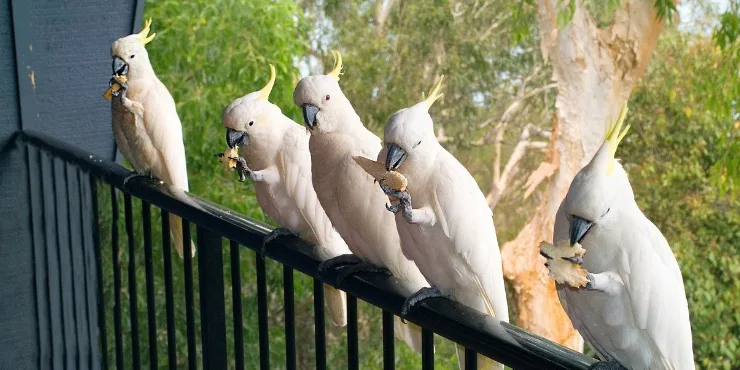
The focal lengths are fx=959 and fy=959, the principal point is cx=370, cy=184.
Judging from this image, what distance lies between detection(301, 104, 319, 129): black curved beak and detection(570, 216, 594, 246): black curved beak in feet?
1.47

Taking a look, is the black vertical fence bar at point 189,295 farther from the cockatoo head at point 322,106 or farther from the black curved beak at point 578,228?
the black curved beak at point 578,228

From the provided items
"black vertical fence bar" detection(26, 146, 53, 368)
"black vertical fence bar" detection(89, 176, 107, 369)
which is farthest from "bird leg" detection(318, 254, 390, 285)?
"black vertical fence bar" detection(26, 146, 53, 368)

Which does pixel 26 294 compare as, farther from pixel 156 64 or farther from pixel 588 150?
pixel 588 150

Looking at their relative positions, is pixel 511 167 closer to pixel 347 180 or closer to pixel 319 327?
pixel 347 180

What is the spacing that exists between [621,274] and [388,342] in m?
0.23

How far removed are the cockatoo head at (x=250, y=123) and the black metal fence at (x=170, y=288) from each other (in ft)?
0.46

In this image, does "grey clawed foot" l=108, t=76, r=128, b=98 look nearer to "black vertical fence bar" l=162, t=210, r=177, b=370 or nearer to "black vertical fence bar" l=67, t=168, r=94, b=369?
"black vertical fence bar" l=67, t=168, r=94, b=369

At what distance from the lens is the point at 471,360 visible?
749mm

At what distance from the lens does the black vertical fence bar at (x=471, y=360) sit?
0.74m

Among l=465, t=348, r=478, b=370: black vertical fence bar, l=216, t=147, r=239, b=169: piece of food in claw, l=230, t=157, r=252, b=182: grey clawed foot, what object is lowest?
l=465, t=348, r=478, b=370: black vertical fence bar

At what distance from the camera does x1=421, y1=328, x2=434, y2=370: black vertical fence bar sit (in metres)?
0.79

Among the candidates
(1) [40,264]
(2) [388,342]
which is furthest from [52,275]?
(2) [388,342]

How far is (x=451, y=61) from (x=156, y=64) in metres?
2.27

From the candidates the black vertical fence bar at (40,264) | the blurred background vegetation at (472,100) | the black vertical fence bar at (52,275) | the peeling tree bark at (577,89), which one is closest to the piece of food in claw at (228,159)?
the black vertical fence bar at (52,275)
